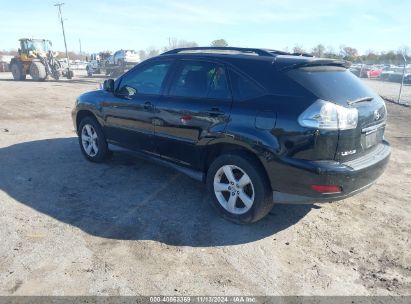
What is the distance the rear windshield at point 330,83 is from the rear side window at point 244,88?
35 centimetres

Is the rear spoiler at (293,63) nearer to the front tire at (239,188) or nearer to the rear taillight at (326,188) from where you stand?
the front tire at (239,188)

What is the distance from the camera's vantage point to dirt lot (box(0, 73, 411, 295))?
289cm

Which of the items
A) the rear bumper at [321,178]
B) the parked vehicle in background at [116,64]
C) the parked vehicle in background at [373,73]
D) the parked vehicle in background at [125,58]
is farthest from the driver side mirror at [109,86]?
the parked vehicle in background at [373,73]

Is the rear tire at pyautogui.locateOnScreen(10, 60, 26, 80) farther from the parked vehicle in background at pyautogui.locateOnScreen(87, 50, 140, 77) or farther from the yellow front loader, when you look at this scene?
the parked vehicle in background at pyautogui.locateOnScreen(87, 50, 140, 77)

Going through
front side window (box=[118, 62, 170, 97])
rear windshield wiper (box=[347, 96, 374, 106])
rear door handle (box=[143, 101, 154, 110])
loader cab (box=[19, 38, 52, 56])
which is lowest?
rear door handle (box=[143, 101, 154, 110])

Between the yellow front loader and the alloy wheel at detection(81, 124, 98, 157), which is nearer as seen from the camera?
the alloy wheel at detection(81, 124, 98, 157)

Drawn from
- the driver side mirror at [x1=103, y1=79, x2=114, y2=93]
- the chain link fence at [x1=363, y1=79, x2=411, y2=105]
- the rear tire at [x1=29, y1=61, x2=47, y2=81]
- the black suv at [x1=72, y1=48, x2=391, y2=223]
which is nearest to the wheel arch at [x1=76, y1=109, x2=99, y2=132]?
the driver side mirror at [x1=103, y1=79, x2=114, y2=93]

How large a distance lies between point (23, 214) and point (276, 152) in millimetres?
2964

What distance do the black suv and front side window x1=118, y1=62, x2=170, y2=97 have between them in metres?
0.02

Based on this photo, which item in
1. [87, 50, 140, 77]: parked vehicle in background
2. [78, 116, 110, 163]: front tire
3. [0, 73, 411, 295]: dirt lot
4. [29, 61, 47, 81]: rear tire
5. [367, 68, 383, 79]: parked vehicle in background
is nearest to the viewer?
[0, 73, 411, 295]: dirt lot

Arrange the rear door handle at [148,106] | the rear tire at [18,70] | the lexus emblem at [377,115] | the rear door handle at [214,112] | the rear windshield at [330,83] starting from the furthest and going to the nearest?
the rear tire at [18,70] < the rear door handle at [148,106] < the rear door handle at [214,112] < the lexus emblem at [377,115] < the rear windshield at [330,83]

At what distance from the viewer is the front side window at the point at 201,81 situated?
3.83m

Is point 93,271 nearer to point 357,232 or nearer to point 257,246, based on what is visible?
point 257,246

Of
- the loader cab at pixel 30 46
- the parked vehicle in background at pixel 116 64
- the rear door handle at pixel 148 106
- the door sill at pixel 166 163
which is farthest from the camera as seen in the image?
the parked vehicle in background at pixel 116 64
